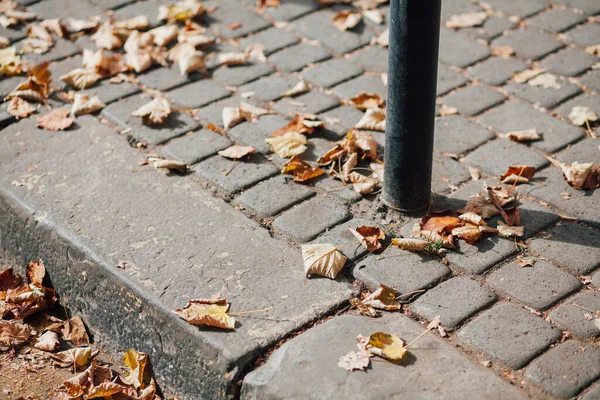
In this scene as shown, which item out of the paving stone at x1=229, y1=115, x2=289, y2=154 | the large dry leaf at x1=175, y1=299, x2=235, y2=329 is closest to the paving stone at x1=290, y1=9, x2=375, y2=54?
the paving stone at x1=229, y1=115, x2=289, y2=154

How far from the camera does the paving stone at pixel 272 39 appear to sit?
12.7ft

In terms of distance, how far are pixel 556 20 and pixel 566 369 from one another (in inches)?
93.7

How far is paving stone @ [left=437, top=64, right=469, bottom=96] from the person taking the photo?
11.6ft

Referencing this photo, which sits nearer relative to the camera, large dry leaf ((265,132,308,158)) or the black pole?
the black pole

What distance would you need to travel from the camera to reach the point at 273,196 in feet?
9.46

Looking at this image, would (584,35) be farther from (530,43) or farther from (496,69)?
(496,69)

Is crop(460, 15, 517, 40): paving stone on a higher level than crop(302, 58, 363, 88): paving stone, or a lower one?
higher

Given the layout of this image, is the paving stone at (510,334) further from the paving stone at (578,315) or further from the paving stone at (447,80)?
the paving stone at (447,80)

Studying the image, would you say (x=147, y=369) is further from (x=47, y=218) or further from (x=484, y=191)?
(x=484, y=191)

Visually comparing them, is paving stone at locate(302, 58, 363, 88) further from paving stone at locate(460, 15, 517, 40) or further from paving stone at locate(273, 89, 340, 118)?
paving stone at locate(460, 15, 517, 40)

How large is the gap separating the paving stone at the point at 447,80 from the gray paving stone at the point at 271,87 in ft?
2.20

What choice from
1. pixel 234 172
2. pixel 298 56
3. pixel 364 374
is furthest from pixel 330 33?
pixel 364 374

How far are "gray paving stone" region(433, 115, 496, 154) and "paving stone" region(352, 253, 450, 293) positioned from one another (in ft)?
2.40

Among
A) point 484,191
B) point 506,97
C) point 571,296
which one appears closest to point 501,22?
point 506,97
